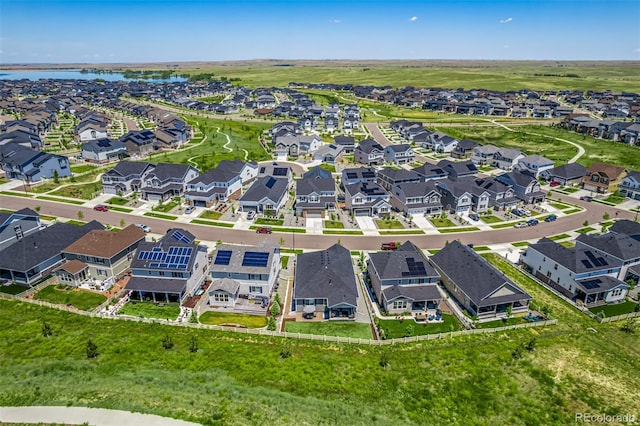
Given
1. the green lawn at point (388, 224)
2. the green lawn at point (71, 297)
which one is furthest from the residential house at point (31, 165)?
the green lawn at point (388, 224)

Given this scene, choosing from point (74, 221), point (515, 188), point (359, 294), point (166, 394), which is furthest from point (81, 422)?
point (515, 188)

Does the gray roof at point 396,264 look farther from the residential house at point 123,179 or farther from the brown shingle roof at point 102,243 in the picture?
the residential house at point 123,179

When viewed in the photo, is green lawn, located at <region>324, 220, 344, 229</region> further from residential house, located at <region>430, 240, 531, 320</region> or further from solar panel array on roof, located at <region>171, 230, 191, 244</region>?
solar panel array on roof, located at <region>171, 230, 191, 244</region>

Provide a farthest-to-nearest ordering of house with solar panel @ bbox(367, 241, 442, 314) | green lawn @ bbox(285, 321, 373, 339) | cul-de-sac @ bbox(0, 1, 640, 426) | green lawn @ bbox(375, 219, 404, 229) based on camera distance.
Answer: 1. green lawn @ bbox(375, 219, 404, 229)
2. house with solar panel @ bbox(367, 241, 442, 314)
3. green lawn @ bbox(285, 321, 373, 339)
4. cul-de-sac @ bbox(0, 1, 640, 426)

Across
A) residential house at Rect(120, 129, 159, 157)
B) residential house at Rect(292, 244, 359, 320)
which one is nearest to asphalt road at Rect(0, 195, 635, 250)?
residential house at Rect(292, 244, 359, 320)

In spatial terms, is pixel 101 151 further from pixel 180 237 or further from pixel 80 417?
pixel 80 417

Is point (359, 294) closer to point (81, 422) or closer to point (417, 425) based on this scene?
point (417, 425)
